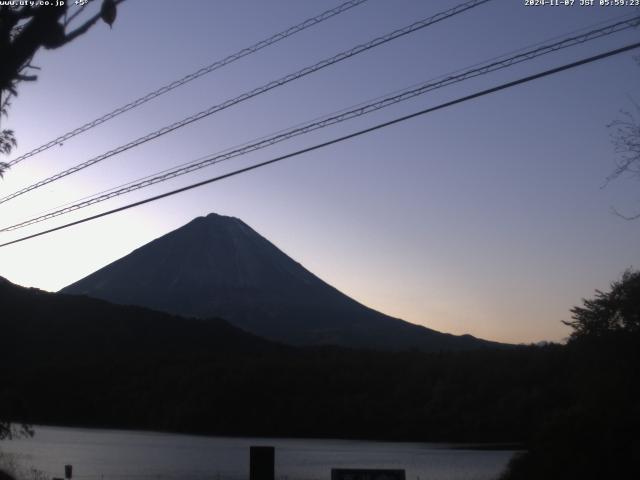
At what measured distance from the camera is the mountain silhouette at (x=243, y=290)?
146375 millimetres

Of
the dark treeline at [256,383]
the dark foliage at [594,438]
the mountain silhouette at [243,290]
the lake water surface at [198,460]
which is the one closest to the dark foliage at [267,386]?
the dark treeline at [256,383]

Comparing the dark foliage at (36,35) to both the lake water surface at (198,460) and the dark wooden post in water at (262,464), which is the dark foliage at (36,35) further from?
the lake water surface at (198,460)

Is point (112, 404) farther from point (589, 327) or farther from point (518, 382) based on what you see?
point (589, 327)

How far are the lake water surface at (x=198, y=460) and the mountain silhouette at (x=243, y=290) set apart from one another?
3240 inches

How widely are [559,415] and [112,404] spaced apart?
75.9m

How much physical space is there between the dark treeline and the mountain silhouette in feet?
140

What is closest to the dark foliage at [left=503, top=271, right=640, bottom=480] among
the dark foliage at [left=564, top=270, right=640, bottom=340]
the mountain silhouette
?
the dark foliage at [left=564, top=270, right=640, bottom=340]

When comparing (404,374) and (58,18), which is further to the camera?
(404,374)

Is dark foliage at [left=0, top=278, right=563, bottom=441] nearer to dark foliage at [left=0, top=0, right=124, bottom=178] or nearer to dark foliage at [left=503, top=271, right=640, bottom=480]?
dark foliage at [left=503, top=271, right=640, bottom=480]

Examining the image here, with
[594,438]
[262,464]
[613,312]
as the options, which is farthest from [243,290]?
[262,464]

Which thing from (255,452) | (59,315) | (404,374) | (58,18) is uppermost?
(59,315)

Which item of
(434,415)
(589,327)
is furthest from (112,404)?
(589,327)

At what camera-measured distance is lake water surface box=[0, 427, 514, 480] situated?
31906 millimetres

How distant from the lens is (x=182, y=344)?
105 meters
